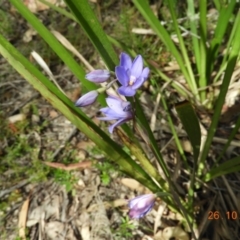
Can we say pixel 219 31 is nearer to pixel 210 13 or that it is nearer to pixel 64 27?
pixel 210 13

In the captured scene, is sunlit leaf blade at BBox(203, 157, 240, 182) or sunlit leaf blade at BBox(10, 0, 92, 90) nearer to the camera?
sunlit leaf blade at BBox(10, 0, 92, 90)

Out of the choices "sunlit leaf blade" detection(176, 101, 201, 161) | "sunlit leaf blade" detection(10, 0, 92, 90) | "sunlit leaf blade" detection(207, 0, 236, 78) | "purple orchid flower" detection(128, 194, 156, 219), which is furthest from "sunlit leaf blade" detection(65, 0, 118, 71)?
"sunlit leaf blade" detection(207, 0, 236, 78)

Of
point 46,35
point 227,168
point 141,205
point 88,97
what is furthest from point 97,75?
point 227,168

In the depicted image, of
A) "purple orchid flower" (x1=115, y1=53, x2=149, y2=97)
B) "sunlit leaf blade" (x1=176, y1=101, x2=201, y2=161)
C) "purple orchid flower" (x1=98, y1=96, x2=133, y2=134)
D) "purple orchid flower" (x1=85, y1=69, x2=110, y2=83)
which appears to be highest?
"purple orchid flower" (x1=85, y1=69, x2=110, y2=83)

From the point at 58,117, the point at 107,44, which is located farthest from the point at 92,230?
the point at 107,44

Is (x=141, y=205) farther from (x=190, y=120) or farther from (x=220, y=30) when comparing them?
(x=220, y=30)

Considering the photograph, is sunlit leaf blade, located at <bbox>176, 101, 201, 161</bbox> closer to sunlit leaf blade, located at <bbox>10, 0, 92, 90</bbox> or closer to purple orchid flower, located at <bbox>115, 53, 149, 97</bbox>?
purple orchid flower, located at <bbox>115, 53, 149, 97</bbox>
